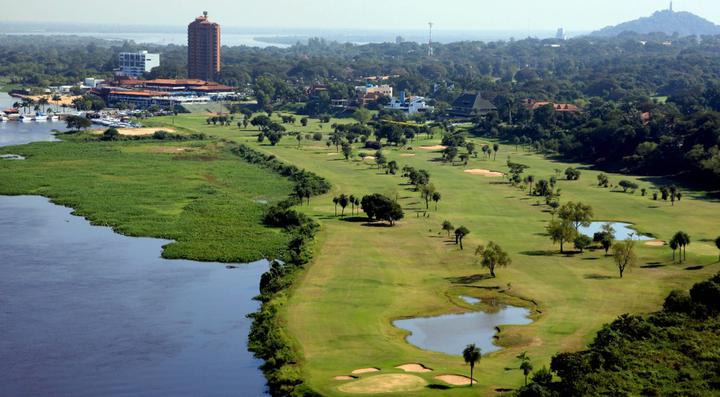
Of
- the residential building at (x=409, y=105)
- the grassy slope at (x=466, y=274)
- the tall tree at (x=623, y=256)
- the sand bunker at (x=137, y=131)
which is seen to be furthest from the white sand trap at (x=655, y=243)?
the residential building at (x=409, y=105)

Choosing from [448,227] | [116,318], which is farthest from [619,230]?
[116,318]

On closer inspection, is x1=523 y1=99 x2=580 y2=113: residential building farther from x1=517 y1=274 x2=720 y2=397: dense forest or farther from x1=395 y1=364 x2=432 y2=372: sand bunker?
x1=395 y1=364 x2=432 y2=372: sand bunker

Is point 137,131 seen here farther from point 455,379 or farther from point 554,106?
point 455,379

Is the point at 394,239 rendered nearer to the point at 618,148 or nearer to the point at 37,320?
the point at 37,320

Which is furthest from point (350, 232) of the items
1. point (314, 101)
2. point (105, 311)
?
point (314, 101)

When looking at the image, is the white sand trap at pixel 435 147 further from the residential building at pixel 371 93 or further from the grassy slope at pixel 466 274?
the residential building at pixel 371 93
